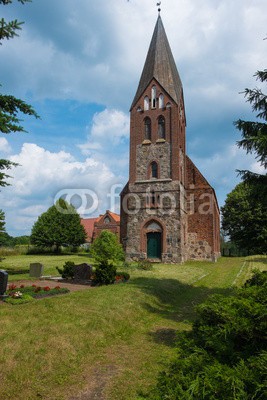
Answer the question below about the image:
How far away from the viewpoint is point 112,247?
803 inches

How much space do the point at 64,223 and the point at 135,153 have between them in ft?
72.6

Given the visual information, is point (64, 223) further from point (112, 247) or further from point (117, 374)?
point (117, 374)

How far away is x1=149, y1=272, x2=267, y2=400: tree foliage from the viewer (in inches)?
95.7

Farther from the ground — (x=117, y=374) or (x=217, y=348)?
(x=217, y=348)

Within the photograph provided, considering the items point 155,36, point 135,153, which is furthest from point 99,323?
point 155,36

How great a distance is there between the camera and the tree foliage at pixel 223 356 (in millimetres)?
2432

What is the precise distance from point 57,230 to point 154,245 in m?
22.5

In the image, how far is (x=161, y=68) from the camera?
101ft

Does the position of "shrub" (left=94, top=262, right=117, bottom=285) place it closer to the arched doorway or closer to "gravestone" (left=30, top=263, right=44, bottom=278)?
"gravestone" (left=30, top=263, right=44, bottom=278)

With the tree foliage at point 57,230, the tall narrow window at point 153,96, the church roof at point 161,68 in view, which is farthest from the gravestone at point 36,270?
the tree foliage at point 57,230

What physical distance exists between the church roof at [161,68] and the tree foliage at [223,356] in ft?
91.2

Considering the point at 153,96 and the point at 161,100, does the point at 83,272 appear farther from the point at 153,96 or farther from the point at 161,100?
the point at 153,96

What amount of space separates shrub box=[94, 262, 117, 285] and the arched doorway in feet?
44.8

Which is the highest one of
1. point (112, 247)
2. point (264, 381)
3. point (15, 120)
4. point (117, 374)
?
point (15, 120)
